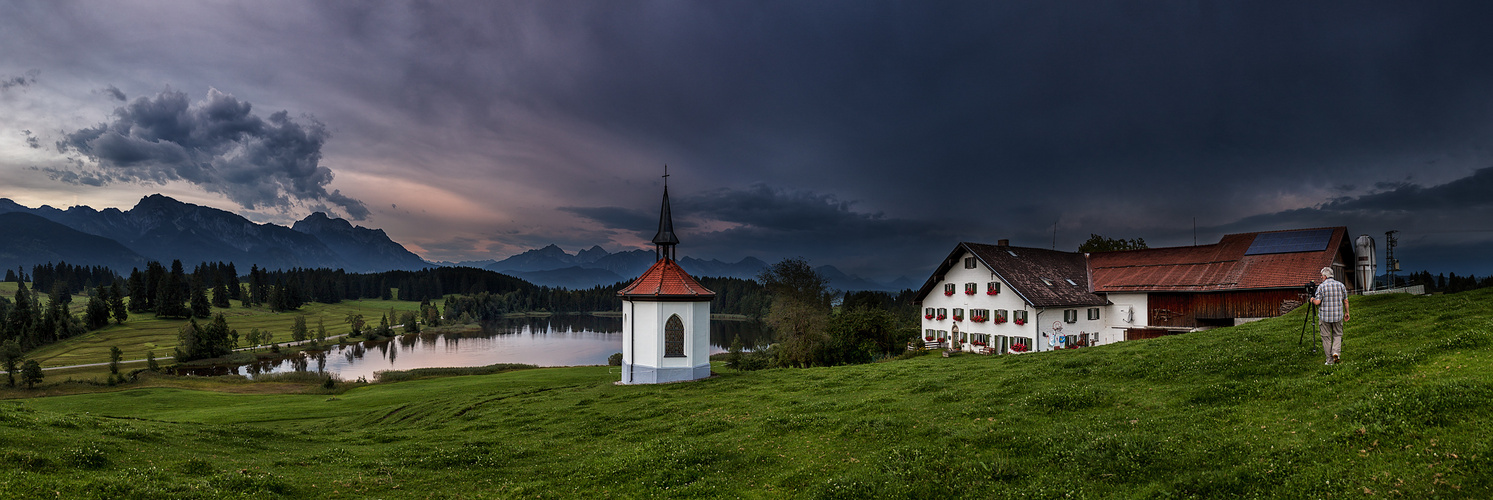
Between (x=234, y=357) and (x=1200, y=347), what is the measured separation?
381 feet

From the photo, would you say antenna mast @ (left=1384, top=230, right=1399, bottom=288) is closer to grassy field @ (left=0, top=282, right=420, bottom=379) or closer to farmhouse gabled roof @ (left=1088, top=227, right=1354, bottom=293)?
farmhouse gabled roof @ (left=1088, top=227, right=1354, bottom=293)

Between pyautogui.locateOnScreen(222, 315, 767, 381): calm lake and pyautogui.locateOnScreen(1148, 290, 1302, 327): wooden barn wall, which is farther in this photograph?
pyautogui.locateOnScreen(222, 315, 767, 381): calm lake

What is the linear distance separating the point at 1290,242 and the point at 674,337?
150 feet

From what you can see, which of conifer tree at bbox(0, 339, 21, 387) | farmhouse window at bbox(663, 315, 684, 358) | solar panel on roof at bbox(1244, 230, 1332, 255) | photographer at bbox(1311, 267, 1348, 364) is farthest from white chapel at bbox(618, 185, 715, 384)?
conifer tree at bbox(0, 339, 21, 387)

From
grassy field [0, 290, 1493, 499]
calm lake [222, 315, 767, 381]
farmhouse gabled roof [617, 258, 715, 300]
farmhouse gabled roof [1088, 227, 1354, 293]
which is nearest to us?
grassy field [0, 290, 1493, 499]

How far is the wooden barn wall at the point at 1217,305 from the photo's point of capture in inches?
1505

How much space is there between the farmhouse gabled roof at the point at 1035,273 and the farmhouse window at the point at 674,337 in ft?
84.2

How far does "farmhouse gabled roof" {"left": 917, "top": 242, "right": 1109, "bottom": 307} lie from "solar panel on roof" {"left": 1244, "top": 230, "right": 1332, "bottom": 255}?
1093 centimetres

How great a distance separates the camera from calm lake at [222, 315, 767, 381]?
77438 mm

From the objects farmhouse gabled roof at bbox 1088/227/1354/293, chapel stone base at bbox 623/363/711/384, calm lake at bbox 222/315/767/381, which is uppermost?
farmhouse gabled roof at bbox 1088/227/1354/293

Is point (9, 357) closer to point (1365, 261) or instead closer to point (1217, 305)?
point (1217, 305)

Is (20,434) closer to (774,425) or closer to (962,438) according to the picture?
(774,425)

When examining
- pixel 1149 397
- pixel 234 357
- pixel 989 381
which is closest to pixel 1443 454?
pixel 1149 397

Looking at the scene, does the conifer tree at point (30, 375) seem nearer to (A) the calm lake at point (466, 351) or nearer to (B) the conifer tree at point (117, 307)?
(A) the calm lake at point (466, 351)
